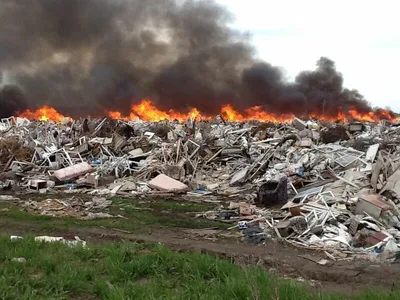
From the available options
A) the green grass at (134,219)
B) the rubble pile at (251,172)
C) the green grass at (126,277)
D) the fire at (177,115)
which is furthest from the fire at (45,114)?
the green grass at (126,277)

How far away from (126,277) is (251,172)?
433 inches

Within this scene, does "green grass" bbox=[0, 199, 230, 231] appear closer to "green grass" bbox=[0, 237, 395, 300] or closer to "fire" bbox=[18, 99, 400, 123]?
"green grass" bbox=[0, 237, 395, 300]

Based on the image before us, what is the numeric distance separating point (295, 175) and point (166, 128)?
11.5m

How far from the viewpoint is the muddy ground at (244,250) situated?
645cm

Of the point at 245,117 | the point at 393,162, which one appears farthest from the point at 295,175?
the point at 245,117

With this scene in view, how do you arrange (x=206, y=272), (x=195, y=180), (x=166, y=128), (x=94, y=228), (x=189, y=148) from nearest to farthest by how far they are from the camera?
1. (x=206, y=272)
2. (x=94, y=228)
3. (x=195, y=180)
4. (x=189, y=148)
5. (x=166, y=128)

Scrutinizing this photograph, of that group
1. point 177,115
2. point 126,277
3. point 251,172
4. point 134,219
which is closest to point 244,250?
point 126,277

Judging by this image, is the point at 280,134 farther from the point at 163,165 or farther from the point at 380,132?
the point at 163,165

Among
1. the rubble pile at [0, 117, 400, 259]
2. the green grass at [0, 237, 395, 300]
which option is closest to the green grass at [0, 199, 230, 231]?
the rubble pile at [0, 117, 400, 259]

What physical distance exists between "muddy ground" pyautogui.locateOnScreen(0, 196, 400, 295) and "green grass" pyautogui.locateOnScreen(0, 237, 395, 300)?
1.28 metres

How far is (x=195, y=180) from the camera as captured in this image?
52.1 feet

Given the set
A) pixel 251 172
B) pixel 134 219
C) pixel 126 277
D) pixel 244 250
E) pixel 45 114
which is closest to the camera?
pixel 126 277

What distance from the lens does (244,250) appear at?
26.4ft

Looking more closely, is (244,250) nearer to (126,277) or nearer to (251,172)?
(126,277)
